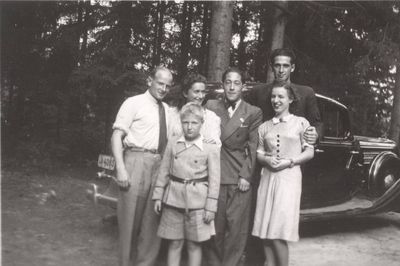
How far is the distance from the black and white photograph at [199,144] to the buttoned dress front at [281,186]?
1 cm

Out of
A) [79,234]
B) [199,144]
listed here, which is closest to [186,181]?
[199,144]

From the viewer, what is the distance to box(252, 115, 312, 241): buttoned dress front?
3.55 metres

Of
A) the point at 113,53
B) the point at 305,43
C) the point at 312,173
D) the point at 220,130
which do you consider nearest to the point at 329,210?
the point at 312,173

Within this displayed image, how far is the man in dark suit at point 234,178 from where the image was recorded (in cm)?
371

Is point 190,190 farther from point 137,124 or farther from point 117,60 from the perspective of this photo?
point 117,60

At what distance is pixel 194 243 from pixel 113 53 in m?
5.30

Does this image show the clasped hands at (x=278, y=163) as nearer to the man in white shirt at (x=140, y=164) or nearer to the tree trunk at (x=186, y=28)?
the man in white shirt at (x=140, y=164)

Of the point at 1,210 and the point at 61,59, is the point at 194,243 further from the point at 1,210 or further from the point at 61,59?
the point at 61,59

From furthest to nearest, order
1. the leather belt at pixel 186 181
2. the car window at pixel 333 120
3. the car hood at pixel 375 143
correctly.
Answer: the car hood at pixel 375 143 → the car window at pixel 333 120 → the leather belt at pixel 186 181

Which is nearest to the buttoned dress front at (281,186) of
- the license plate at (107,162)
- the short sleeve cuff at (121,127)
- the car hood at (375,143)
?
the short sleeve cuff at (121,127)

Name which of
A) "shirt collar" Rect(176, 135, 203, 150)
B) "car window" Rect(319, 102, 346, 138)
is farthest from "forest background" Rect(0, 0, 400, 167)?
"shirt collar" Rect(176, 135, 203, 150)

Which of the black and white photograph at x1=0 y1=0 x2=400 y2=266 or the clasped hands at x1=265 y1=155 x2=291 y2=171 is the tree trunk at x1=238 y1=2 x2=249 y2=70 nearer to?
the black and white photograph at x1=0 y1=0 x2=400 y2=266

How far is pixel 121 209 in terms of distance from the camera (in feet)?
12.1

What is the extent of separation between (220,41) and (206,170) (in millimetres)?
3536
